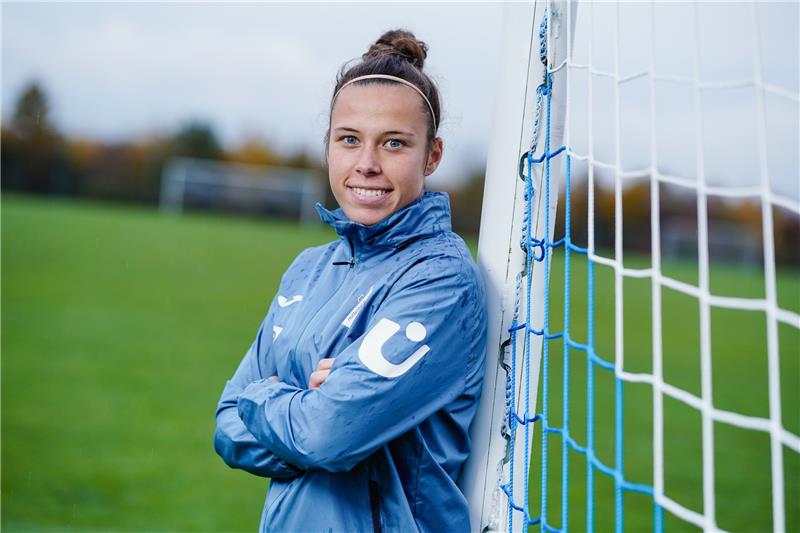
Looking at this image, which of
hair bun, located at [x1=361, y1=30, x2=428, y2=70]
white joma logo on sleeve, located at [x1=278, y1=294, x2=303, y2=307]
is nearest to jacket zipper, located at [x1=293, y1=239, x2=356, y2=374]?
white joma logo on sleeve, located at [x1=278, y1=294, x2=303, y2=307]

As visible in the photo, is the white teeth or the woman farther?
the white teeth

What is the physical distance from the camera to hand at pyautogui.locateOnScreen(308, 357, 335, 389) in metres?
1.69

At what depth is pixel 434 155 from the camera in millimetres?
2002

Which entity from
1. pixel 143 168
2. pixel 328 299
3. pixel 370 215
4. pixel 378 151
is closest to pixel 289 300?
pixel 328 299

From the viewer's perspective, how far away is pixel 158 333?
1225cm

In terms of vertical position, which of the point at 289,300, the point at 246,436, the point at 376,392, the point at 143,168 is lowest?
the point at 246,436

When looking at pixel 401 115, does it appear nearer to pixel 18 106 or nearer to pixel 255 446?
pixel 255 446

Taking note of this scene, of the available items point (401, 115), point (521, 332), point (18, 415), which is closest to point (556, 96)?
point (401, 115)

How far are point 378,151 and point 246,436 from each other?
2.21 feet

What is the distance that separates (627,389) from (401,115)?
9.56 metres

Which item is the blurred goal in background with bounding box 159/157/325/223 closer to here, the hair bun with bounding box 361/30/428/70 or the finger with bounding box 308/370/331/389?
the hair bun with bounding box 361/30/428/70

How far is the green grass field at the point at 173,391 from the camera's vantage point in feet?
20.0

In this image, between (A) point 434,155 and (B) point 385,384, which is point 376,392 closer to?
(B) point 385,384

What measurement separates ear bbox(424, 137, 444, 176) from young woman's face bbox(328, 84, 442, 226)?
54 mm
